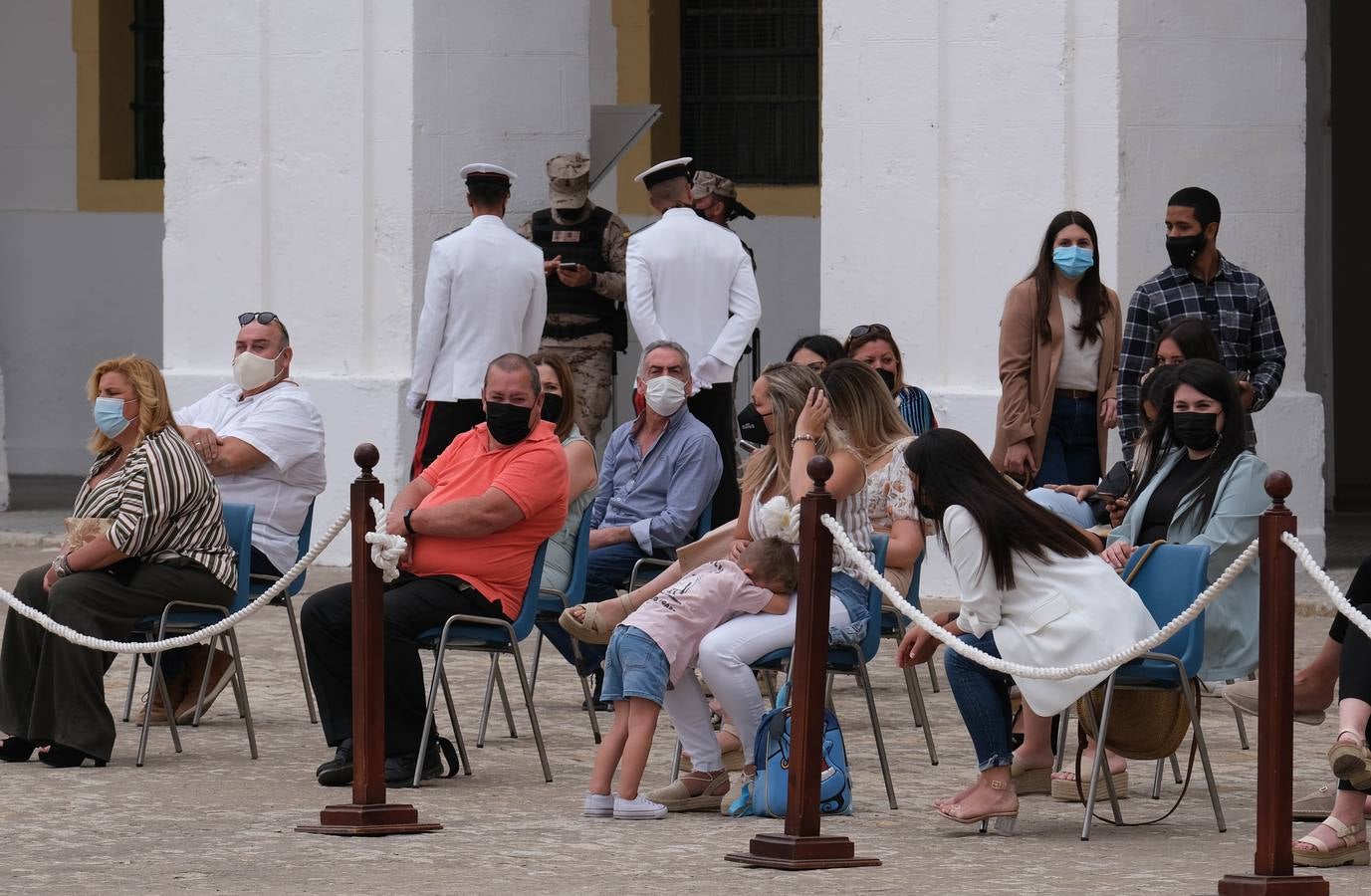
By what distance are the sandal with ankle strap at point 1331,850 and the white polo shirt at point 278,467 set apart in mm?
3819

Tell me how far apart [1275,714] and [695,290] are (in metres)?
5.59

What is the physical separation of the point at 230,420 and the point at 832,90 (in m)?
4.14

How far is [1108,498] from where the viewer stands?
7.73 m

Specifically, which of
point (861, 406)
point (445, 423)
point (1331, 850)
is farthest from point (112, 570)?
point (1331, 850)

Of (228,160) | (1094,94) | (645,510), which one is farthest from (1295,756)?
(228,160)

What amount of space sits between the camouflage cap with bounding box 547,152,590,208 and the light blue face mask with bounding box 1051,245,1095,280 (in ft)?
11.4

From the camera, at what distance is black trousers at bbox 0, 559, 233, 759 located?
24.5ft

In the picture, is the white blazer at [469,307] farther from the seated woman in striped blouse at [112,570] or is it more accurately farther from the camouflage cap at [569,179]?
the seated woman in striped blouse at [112,570]

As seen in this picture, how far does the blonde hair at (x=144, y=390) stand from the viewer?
775 centimetres

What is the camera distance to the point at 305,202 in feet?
41.7

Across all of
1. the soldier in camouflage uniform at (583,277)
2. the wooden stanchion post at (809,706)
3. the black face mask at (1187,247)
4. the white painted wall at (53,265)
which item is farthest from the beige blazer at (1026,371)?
the white painted wall at (53,265)

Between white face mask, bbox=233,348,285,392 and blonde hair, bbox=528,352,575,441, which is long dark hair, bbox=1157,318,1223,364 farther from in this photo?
white face mask, bbox=233,348,285,392

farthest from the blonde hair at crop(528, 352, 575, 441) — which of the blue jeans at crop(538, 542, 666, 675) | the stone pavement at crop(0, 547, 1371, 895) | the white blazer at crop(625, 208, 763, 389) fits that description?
the white blazer at crop(625, 208, 763, 389)

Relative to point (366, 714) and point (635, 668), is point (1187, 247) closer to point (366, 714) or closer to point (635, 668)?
point (635, 668)
